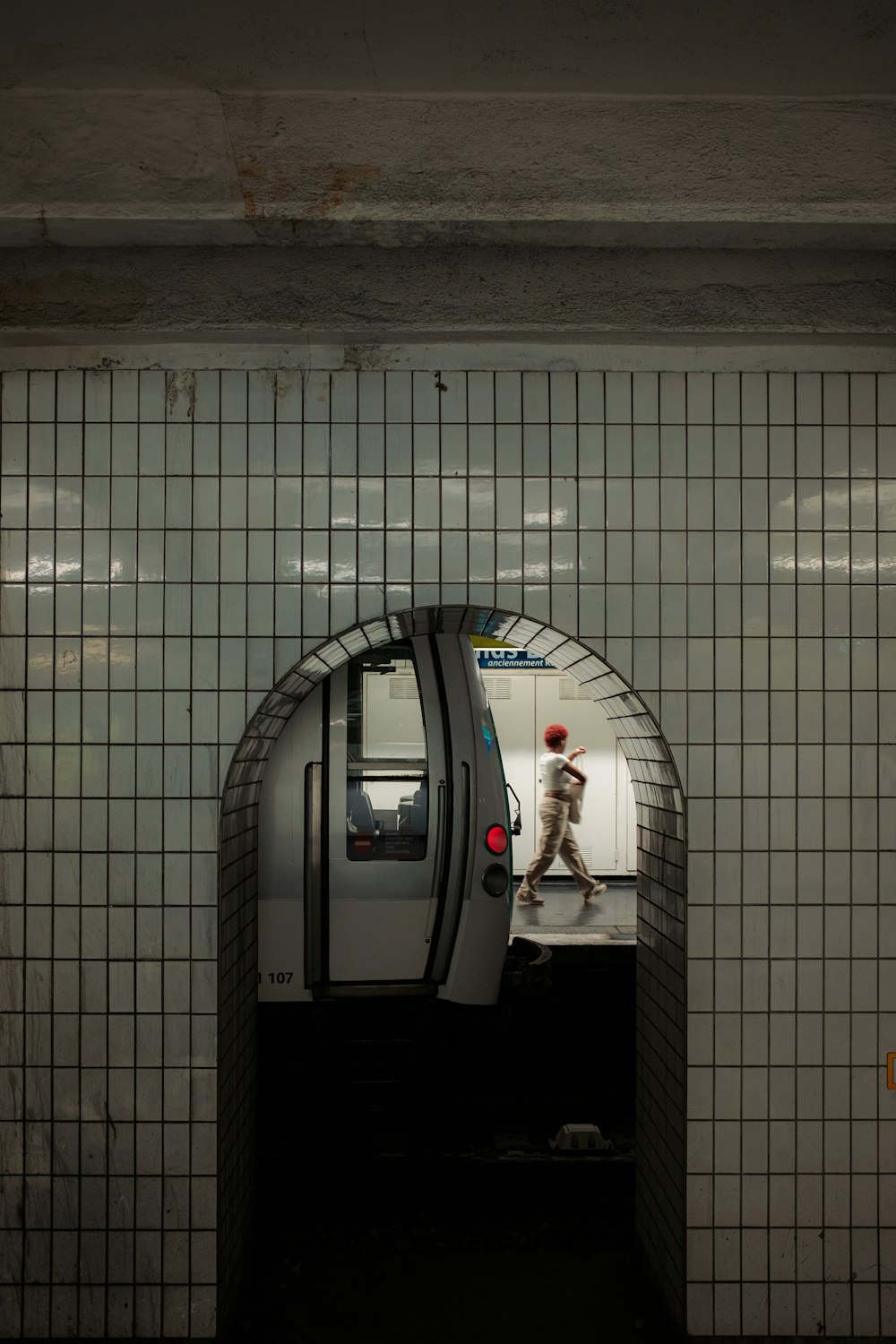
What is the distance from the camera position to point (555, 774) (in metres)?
8.76

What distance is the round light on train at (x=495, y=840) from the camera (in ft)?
15.7

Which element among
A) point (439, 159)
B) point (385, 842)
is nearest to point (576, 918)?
point (385, 842)

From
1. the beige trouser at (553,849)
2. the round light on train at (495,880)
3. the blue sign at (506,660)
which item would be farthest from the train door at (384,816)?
the blue sign at (506,660)

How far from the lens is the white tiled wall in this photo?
9.23 ft

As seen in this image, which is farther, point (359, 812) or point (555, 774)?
point (555, 774)

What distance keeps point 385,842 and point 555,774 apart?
4.26 metres

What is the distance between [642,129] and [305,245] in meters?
0.92

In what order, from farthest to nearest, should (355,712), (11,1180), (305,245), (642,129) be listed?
(355,712), (11,1180), (305,245), (642,129)

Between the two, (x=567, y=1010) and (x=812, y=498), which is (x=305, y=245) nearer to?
(x=812, y=498)

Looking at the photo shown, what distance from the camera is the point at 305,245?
255 centimetres

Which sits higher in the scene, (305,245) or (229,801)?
(305,245)

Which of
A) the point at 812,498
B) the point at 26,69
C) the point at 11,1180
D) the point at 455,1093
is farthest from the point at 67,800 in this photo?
the point at 455,1093

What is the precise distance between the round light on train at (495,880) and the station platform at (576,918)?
1596 millimetres

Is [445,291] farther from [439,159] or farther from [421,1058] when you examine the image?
[421,1058]
